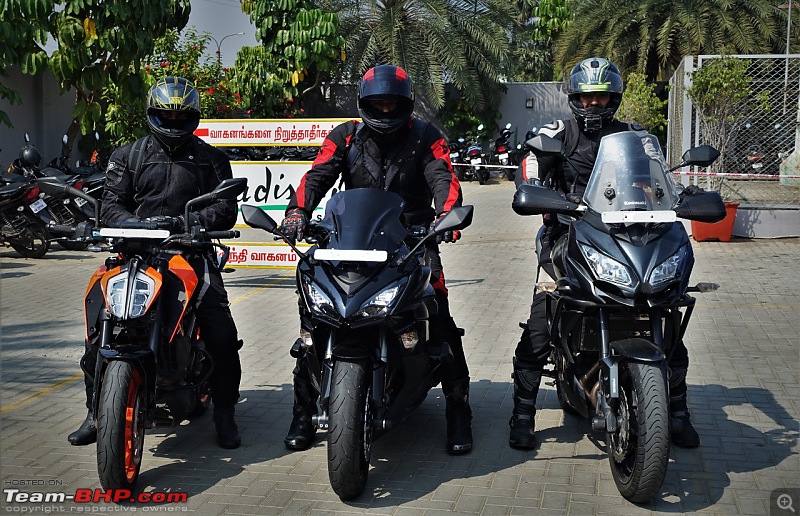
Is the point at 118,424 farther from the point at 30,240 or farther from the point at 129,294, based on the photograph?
the point at 30,240

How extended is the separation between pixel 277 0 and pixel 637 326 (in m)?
20.4

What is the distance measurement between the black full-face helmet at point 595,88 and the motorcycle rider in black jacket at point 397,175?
0.81 metres

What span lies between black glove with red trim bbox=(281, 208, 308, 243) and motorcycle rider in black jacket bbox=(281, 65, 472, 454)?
25cm

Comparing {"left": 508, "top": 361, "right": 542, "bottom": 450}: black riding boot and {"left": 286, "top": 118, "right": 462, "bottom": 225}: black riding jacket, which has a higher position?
{"left": 286, "top": 118, "right": 462, "bottom": 225}: black riding jacket

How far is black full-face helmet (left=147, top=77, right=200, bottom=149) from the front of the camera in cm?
527

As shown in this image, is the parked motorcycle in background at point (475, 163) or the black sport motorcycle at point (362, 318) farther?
the parked motorcycle in background at point (475, 163)

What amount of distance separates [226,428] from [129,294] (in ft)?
3.84

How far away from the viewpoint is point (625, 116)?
2272cm

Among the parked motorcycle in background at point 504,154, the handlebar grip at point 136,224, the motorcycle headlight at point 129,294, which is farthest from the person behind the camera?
the parked motorcycle in background at point 504,154

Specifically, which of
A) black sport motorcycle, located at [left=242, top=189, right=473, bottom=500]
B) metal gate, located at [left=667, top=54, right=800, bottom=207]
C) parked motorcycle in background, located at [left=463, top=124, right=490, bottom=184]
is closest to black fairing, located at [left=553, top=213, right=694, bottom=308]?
black sport motorcycle, located at [left=242, top=189, right=473, bottom=500]

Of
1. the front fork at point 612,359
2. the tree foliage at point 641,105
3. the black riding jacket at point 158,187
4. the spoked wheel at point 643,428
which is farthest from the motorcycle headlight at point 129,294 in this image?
the tree foliage at point 641,105

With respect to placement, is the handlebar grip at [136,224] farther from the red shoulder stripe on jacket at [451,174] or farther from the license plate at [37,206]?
the license plate at [37,206]

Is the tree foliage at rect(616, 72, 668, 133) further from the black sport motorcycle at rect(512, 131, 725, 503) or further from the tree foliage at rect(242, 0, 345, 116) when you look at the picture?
the black sport motorcycle at rect(512, 131, 725, 503)

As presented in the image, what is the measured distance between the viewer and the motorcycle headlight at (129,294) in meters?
4.52
